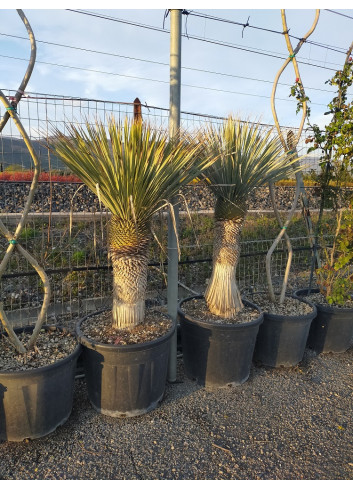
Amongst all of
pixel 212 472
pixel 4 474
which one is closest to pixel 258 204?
pixel 212 472

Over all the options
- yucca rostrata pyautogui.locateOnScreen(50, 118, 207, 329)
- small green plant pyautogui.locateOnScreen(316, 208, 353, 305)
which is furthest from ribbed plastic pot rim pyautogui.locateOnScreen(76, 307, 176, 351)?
small green plant pyautogui.locateOnScreen(316, 208, 353, 305)

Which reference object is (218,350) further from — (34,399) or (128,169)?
(128,169)

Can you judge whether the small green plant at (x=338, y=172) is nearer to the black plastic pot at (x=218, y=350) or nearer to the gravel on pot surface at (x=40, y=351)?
the black plastic pot at (x=218, y=350)

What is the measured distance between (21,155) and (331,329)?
343 centimetres

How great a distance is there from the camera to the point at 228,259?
9.93 ft

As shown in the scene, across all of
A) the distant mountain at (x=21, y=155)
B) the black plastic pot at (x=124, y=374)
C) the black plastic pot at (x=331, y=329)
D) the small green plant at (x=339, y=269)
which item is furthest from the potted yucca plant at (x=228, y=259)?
the distant mountain at (x=21, y=155)

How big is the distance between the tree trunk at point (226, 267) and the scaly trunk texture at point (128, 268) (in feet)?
2.49

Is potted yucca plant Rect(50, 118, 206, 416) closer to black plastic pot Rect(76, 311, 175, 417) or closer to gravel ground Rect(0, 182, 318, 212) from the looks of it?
black plastic pot Rect(76, 311, 175, 417)

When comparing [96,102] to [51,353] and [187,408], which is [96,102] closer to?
[51,353]

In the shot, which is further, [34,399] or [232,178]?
→ [232,178]

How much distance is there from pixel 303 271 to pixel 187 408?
13.5 ft

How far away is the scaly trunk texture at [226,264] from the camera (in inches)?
117

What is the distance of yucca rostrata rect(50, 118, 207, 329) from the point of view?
2178 millimetres

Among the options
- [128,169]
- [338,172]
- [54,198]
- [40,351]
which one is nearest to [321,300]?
[338,172]
